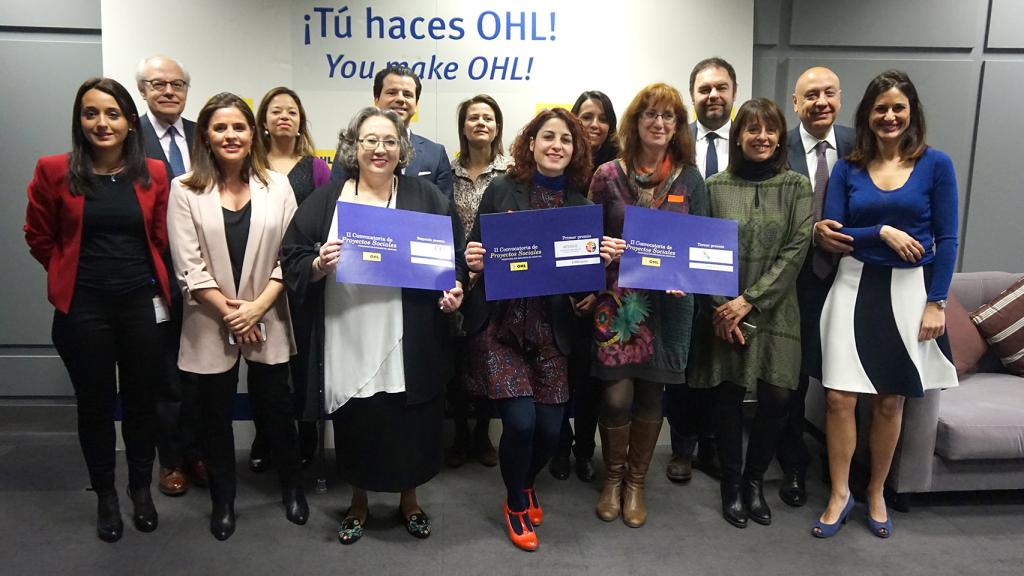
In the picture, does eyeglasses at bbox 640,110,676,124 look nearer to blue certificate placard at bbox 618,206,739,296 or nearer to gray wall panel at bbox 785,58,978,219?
blue certificate placard at bbox 618,206,739,296

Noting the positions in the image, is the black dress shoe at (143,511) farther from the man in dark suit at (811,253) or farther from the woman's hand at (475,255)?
the man in dark suit at (811,253)

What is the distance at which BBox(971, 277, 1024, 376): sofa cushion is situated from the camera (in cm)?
346

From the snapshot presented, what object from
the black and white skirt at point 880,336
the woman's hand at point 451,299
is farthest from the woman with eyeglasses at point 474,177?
the black and white skirt at point 880,336

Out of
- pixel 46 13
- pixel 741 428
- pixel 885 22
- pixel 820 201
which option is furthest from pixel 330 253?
pixel 885 22

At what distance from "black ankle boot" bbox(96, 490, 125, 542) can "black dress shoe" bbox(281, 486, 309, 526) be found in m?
0.66

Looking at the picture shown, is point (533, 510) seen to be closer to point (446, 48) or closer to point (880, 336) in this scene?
point (880, 336)

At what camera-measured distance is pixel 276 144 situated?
297 centimetres

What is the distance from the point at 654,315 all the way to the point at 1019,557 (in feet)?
6.02

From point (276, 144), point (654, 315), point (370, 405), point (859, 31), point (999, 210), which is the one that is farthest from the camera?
point (999, 210)

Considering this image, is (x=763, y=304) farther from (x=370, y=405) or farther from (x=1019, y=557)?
(x=370, y=405)

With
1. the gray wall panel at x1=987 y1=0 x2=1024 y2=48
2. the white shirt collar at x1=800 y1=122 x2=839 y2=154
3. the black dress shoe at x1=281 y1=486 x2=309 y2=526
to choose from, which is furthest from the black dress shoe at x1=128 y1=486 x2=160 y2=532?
the gray wall panel at x1=987 y1=0 x2=1024 y2=48

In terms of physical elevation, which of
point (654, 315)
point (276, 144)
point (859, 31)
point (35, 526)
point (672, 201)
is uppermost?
point (859, 31)

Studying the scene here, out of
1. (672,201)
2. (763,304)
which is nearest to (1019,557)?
(763,304)

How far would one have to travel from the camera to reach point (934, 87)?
414cm
